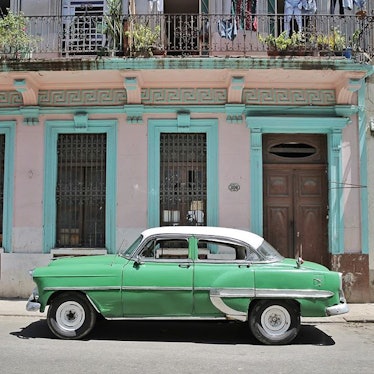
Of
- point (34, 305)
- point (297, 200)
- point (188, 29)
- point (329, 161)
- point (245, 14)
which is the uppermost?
point (245, 14)

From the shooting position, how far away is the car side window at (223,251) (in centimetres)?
675

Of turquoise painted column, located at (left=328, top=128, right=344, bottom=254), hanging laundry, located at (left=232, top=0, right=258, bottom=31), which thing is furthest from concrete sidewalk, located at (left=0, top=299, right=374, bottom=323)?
hanging laundry, located at (left=232, top=0, right=258, bottom=31)

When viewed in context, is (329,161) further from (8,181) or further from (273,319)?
(8,181)

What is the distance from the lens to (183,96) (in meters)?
9.88

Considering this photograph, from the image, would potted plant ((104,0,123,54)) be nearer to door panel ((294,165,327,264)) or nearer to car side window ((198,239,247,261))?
door panel ((294,165,327,264))

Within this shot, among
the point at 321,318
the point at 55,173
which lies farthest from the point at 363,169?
the point at 55,173

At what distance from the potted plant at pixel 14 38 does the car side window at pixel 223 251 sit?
221 inches

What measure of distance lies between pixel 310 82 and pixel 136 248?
5.18 metres

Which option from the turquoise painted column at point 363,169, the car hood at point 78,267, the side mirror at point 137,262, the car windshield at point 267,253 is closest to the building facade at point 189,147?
the turquoise painted column at point 363,169

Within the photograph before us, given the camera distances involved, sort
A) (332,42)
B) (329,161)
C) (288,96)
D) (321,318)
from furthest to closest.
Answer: (288,96) < (329,161) < (332,42) < (321,318)

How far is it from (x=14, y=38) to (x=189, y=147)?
4.01 m

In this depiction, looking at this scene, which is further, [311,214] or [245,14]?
[311,214]

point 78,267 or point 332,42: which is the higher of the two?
point 332,42

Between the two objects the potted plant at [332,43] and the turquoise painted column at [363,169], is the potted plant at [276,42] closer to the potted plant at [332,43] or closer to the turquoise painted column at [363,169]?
the potted plant at [332,43]
